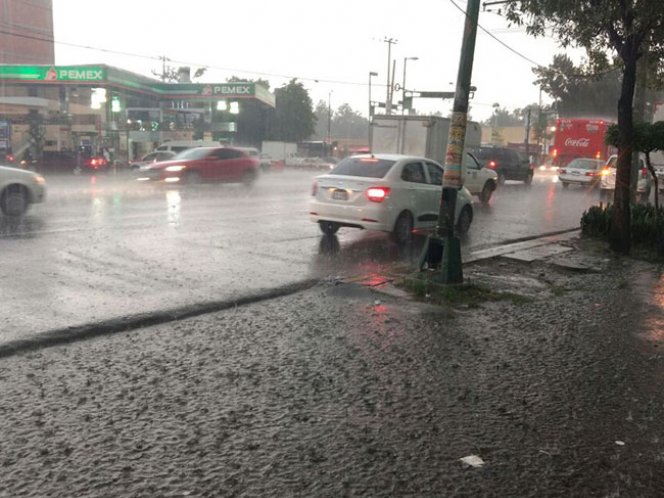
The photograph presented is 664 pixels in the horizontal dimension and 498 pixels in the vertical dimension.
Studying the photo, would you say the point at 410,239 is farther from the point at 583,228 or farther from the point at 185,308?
the point at 185,308

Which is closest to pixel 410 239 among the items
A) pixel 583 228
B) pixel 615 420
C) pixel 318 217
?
pixel 318 217

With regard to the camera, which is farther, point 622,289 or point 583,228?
point 583,228

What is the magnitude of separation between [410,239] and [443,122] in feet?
41.3

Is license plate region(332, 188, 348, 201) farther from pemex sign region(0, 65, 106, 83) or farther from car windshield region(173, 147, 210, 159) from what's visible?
pemex sign region(0, 65, 106, 83)

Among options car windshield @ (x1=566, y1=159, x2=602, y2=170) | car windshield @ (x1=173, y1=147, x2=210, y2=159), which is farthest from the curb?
car windshield @ (x1=566, y1=159, x2=602, y2=170)

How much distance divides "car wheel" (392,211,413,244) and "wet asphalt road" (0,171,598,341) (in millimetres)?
246

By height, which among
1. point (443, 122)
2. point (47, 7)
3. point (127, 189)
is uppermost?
point (47, 7)

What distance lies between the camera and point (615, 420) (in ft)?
14.4

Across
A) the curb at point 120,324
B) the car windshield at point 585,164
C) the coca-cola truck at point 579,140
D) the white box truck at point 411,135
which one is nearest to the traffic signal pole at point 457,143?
the curb at point 120,324

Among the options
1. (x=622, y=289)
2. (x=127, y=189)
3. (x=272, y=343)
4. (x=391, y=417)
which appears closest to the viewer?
(x=391, y=417)

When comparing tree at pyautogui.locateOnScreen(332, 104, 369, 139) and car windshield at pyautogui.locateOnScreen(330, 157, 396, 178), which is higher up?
tree at pyautogui.locateOnScreen(332, 104, 369, 139)

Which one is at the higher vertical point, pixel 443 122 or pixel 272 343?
pixel 443 122

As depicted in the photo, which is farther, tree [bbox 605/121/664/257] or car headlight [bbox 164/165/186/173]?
car headlight [bbox 164/165/186/173]

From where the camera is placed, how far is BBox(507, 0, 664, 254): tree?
10148mm
